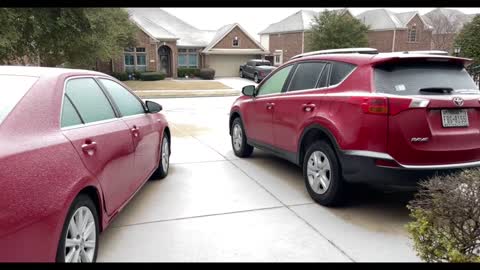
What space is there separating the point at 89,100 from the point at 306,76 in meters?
2.71

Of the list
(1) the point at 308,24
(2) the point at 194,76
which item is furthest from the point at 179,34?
(1) the point at 308,24

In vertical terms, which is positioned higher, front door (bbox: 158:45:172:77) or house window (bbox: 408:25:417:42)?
house window (bbox: 408:25:417:42)

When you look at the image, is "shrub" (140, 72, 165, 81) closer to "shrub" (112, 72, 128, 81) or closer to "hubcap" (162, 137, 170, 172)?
"shrub" (112, 72, 128, 81)

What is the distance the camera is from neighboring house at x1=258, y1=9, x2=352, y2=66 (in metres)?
39.7

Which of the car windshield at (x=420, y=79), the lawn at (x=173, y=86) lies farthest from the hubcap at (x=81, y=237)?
the lawn at (x=173, y=86)

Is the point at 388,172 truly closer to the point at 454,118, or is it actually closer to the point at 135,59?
the point at 454,118

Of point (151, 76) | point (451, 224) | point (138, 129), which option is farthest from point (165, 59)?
point (451, 224)

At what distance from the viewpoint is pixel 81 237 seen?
248 centimetres

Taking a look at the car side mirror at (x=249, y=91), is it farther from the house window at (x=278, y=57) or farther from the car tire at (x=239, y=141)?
the house window at (x=278, y=57)

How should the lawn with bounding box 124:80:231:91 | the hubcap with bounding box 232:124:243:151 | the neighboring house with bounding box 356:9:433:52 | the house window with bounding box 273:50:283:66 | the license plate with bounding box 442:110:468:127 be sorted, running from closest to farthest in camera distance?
the license plate with bounding box 442:110:468:127
the hubcap with bounding box 232:124:243:151
the lawn with bounding box 124:80:231:91
the neighboring house with bounding box 356:9:433:52
the house window with bounding box 273:50:283:66

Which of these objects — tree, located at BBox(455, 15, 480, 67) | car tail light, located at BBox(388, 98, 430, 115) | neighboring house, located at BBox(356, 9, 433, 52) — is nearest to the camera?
car tail light, located at BBox(388, 98, 430, 115)

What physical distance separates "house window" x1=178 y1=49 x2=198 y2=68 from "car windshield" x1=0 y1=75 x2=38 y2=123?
36663 millimetres

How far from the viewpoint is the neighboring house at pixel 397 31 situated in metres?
39.2

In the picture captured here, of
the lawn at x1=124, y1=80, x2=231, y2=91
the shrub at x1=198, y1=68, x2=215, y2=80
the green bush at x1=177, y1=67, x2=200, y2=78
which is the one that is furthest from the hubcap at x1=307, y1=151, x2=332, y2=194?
the green bush at x1=177, y1=67, x2=200, y2=78
